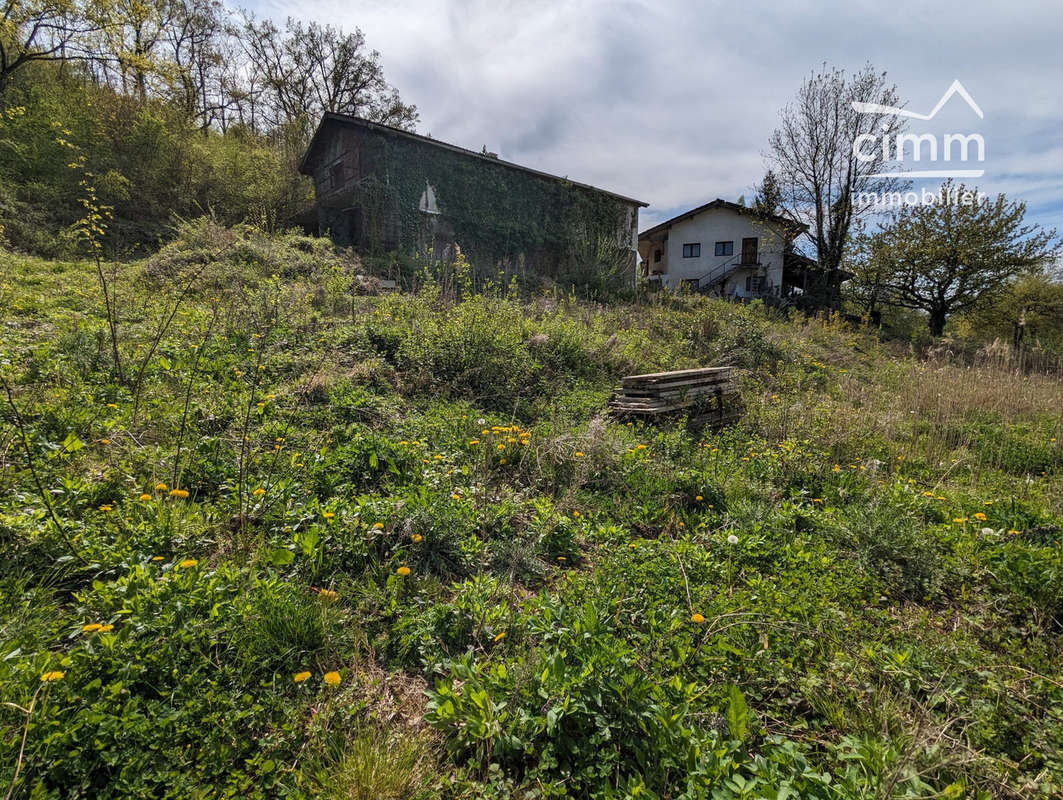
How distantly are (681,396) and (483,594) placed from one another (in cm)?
415

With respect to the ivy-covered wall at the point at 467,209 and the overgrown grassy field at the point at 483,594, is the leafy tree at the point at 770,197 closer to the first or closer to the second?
the ivy-covered wall at the point at 467,209

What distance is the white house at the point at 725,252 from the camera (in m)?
26.3

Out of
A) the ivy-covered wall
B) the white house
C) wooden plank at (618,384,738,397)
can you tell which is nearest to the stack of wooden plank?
wooden plank at (618,384,738,397)

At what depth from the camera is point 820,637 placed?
7.05ft

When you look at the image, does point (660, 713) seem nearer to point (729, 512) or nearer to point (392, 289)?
point (729, 512)

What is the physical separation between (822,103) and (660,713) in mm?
28354

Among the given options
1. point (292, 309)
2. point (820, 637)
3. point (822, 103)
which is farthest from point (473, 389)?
point (822, 103)

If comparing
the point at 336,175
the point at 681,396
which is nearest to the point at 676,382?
the point at 681,396

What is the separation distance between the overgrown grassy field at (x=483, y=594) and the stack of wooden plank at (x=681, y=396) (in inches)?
16.5

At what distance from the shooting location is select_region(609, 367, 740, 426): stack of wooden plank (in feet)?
17.8

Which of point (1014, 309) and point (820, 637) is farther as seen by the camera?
point (1014, 309)

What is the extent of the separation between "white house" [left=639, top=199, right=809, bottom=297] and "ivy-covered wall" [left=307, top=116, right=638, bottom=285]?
343 inches

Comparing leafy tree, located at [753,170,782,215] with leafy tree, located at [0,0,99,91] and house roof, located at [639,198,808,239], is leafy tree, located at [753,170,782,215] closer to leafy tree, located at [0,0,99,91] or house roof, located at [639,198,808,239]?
house roof, located at [639,198,808,239]

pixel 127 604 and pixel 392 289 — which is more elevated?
pixel 392 289
